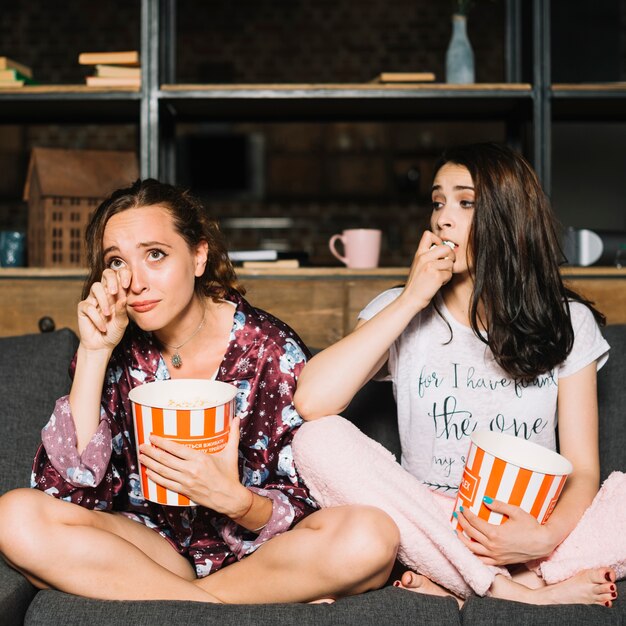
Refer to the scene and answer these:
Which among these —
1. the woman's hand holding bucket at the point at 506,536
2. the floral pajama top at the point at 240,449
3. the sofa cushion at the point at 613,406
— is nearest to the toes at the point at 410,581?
the woman's hand holding bucket at the point at 506,536

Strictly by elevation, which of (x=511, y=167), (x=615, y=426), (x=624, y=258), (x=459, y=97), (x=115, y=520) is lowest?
(x=115, y=520)

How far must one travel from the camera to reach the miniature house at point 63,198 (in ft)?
7.76

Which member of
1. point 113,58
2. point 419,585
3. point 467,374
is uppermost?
point 113,58

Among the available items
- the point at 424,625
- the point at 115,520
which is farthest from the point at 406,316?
the point at 115,520

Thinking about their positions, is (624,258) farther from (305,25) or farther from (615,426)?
(305,25)

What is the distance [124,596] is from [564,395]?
931 mm

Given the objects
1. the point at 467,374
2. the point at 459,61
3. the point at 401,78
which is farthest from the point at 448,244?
the point at 459,61

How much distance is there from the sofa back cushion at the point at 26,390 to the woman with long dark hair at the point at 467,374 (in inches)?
24.6

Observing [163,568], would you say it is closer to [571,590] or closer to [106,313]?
[106,313]

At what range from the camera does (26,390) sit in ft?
5.44

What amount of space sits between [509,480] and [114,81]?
5.74 feet

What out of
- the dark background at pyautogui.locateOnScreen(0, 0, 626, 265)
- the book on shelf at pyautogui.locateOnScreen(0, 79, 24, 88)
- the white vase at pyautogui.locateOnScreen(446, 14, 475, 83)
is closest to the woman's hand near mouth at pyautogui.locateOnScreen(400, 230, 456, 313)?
the white vase at pyautogui.locateOnScreen(446, 14, 475, 83)

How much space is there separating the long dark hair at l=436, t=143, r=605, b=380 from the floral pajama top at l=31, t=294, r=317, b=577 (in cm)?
42

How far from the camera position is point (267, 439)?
1.50 metres
